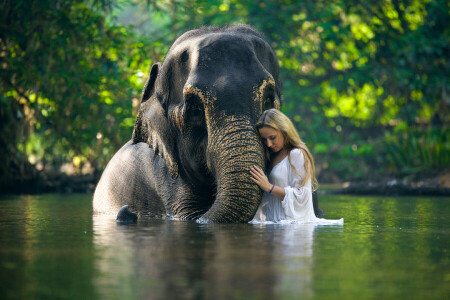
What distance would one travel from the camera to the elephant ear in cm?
842

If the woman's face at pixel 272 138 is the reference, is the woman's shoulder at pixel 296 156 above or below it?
below

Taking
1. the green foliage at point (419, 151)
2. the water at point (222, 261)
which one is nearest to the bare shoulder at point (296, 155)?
the water at point (222, 261)

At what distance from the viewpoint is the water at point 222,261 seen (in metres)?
3.77

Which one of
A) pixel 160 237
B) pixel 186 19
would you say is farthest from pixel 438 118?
pixel 160 237

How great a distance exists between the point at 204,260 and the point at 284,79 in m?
20.9

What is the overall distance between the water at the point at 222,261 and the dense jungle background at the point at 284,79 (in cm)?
545

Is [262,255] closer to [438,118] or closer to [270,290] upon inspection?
[270,290]

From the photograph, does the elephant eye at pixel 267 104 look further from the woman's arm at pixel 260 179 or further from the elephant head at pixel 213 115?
the woman's arm at pixel 260 179

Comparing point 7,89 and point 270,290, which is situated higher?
point 7,89

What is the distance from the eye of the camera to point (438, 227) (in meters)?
7.40

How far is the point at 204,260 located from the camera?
4.73 meters

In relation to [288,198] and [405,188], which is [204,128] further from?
[405,188]

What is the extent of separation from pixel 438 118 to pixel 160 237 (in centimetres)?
1708

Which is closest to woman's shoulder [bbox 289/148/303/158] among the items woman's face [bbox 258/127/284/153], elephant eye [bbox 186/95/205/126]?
woman's face [bbox 258/127/284/153]
